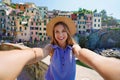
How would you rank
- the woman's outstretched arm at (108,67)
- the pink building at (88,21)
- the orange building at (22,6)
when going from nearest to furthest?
1. the woman's outstretched arm at (108,67)
2. the pink building at (88,21)
3. the orange building at (22,6)

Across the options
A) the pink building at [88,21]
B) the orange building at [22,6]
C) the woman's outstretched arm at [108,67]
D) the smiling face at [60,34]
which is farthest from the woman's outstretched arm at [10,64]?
the orange building at [22,6]

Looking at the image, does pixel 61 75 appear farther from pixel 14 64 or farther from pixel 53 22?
pixel 14 64

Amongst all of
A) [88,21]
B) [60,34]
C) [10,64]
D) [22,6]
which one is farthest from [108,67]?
[22,6]

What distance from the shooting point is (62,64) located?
83cm

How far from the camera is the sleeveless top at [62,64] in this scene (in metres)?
0.83

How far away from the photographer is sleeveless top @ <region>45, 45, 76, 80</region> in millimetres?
829

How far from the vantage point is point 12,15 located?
2977 centimetres

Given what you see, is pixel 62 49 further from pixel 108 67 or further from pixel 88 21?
pixel 88 21

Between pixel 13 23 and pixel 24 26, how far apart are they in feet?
4.76

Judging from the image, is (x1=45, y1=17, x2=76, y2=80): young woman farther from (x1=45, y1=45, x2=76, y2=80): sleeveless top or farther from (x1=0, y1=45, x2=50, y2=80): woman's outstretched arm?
(x1=0, y1=45, x2=50, y2=80): woman's outstretched arm

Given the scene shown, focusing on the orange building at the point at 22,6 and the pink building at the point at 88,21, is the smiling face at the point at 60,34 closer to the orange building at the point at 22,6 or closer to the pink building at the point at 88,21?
the pink building at the point at 88,21

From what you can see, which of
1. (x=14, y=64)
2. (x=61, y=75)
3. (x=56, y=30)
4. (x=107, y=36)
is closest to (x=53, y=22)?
(x=56, y=30)

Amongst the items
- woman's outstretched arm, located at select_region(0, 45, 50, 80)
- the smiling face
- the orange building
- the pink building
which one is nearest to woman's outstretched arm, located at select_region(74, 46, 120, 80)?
woman's outstretched arm, located at select_region(0, 45, 50, 80)

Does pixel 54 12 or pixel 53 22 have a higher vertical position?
pixel 54 12
